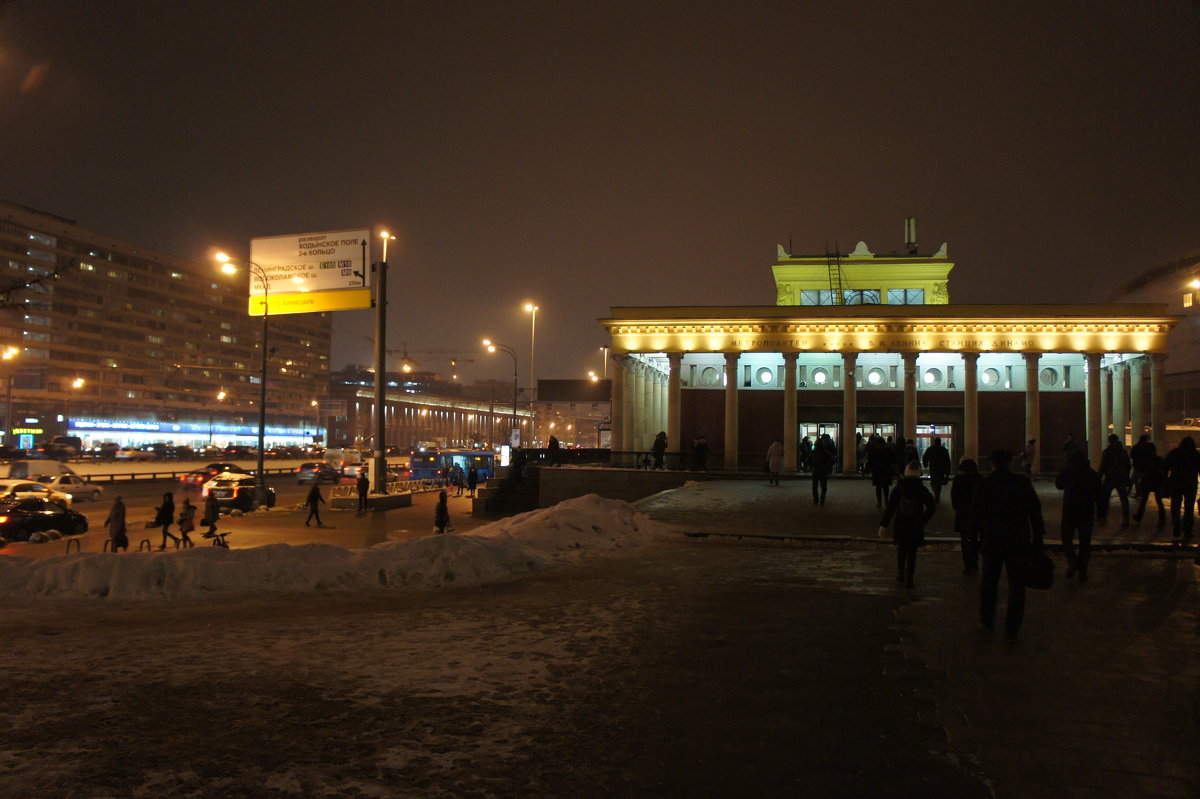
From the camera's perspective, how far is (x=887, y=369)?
42625 millimetres

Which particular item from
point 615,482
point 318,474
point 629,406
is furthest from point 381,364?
point 318,474

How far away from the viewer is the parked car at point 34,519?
2272cm

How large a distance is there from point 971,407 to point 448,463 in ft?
102

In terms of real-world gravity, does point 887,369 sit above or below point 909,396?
above

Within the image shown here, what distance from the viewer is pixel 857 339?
39.2 metres

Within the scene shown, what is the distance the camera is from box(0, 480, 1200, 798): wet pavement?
4598mm

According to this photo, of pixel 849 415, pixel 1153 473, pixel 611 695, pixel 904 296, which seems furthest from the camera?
pixel 904 296

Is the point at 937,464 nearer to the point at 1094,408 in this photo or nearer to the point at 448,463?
the point at 1094,408

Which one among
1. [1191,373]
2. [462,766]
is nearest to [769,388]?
[462,766]

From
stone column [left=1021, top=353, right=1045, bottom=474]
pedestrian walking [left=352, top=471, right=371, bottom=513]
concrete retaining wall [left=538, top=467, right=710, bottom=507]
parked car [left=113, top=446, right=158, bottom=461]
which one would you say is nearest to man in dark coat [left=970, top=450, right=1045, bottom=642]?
concrete retaining wall [left=538, top=467, right=710, bottom=507]

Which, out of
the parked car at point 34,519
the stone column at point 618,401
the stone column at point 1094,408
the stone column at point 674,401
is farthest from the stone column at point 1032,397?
the parked car at point 34,519

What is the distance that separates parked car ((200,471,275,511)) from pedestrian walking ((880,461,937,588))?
90.0 ft

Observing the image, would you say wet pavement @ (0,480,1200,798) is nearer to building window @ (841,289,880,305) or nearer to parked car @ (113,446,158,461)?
building window @ (841,289,880,305)

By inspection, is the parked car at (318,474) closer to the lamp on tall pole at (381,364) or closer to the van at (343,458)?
the van at (343,458)
